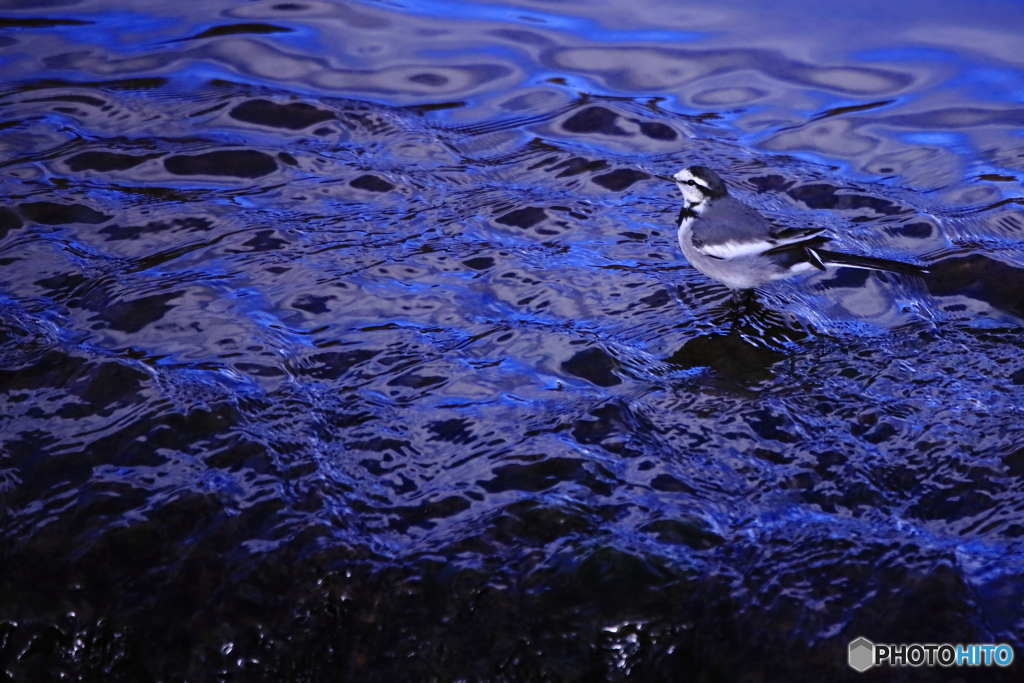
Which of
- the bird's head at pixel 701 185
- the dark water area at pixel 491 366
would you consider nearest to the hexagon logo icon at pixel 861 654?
the dark water area at pixel 491 366

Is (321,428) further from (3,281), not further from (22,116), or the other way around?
(22,116)

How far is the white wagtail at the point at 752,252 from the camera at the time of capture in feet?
17.9

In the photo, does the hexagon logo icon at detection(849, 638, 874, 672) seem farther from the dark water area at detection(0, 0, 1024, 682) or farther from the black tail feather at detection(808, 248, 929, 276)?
the black tail feather at detection(808, 248, 929, 276)

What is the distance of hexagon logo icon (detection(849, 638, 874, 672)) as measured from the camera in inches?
139

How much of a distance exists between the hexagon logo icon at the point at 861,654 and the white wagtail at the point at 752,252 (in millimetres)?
2473

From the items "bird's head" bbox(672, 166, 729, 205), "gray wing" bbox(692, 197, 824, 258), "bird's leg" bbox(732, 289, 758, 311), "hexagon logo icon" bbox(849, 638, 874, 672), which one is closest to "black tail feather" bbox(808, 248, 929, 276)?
"gray wing" bbox(692, 197, 824, 258)

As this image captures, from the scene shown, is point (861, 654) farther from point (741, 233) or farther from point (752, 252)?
point (741, 233)

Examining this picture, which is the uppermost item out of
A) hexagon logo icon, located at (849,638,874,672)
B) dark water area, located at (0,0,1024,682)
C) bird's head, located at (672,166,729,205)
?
bird's head, located at (672,166,729,205)

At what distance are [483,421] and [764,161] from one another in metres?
3.76

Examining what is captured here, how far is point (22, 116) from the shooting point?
736cm

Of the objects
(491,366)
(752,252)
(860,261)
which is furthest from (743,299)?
(491,366)

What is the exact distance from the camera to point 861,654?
11.7ft

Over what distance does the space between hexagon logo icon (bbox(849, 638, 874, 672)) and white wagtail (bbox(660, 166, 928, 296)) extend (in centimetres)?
247

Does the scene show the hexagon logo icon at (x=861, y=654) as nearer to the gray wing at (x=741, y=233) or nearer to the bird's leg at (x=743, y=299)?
the gray wing at (x=741, y=233)
